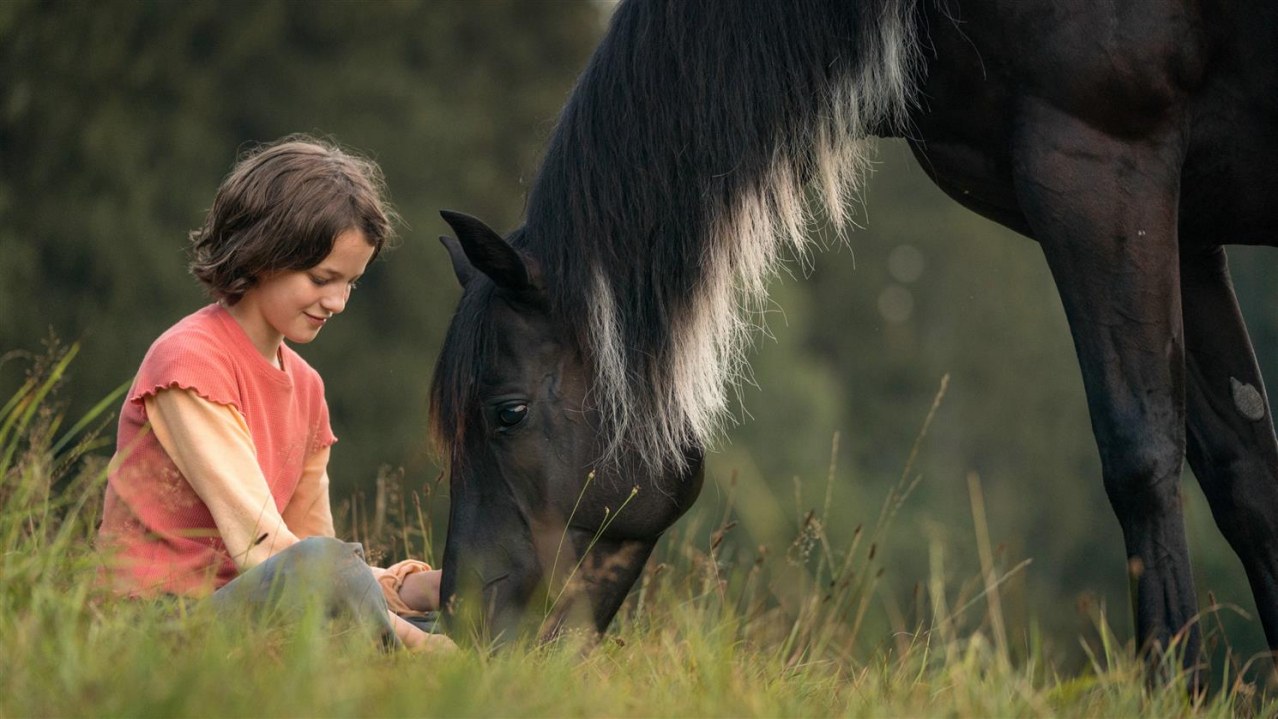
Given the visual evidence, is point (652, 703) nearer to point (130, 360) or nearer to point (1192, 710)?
point (1192, 710)

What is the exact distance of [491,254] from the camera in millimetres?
3789

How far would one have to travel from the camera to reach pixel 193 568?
340 cm

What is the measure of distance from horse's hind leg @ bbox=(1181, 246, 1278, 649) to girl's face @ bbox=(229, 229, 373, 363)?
2400 mm

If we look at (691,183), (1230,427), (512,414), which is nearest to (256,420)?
(512,414)

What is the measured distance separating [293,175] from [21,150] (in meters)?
11.8

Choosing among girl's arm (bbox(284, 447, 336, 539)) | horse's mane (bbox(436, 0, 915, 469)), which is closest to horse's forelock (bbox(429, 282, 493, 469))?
horse's mane (bbox(436, 0, 915, 469))

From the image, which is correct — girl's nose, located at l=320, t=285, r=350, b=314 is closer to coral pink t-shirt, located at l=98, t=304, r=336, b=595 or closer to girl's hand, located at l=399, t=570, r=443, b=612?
coral pink t-shirt, located at l=98, t=304, r=336, b=595

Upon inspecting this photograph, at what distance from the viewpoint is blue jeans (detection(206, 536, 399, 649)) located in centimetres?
288

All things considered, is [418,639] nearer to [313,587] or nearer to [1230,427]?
[313,587]

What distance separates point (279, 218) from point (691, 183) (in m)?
1.14

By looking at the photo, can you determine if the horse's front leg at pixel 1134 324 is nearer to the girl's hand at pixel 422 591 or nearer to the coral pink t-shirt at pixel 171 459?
the girl's hand at pixel 422 591

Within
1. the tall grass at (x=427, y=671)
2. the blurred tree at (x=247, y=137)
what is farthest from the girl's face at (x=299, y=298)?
the blurred tree at (x=247, y=137)

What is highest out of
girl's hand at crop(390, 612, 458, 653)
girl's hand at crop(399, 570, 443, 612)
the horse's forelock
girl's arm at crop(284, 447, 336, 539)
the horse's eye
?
the horse's forelock

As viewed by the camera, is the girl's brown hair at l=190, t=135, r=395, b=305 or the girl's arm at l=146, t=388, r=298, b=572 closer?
the girl's arm at l=146, t=388, r=298, b=572
